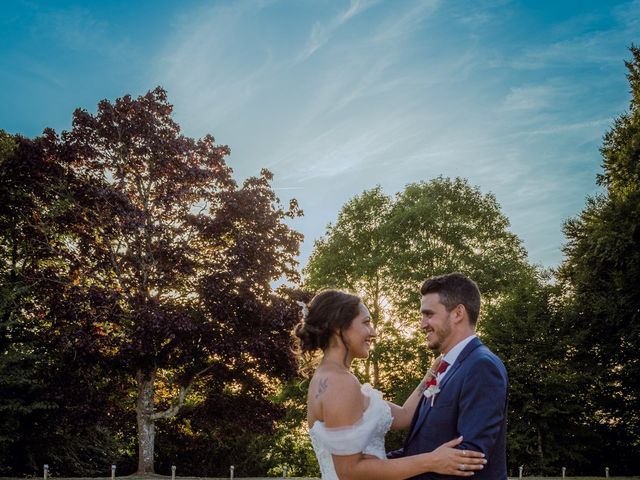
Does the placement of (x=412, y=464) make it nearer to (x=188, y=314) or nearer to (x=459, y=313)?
(x=459, y=313)

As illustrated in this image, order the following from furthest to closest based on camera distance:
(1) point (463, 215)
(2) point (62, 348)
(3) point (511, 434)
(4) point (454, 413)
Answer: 1. (1) point (463, 215)
2. (3) point (511, 434)
3. (2) point (62, 348)
4. (4) point (454, 413)

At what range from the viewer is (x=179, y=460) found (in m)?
25.7

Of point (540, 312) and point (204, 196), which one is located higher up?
point (204, 196)

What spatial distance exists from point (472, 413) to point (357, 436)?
807 mm

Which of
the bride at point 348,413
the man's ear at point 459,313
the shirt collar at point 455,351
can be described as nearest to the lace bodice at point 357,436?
the bride at point 348,413

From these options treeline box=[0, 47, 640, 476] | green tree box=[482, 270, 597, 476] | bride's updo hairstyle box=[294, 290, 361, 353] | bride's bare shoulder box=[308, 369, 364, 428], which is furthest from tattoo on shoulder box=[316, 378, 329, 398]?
green tree box=[482, 270, 597, 476]

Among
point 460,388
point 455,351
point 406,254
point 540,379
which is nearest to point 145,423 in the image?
point 406,254

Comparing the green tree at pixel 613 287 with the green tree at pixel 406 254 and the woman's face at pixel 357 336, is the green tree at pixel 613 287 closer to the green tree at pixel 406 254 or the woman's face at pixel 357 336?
the green tree at pixel 406 254

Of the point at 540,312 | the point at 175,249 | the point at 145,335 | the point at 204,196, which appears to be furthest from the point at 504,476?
the point at 540,312

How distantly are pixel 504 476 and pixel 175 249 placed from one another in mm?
15972

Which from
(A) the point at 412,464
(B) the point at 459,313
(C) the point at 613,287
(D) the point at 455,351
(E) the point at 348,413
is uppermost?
(C) the point at 613,287

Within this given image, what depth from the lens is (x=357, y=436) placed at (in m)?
3.69

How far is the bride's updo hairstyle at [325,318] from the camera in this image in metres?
4.18

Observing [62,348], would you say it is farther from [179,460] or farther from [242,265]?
[179,460]
